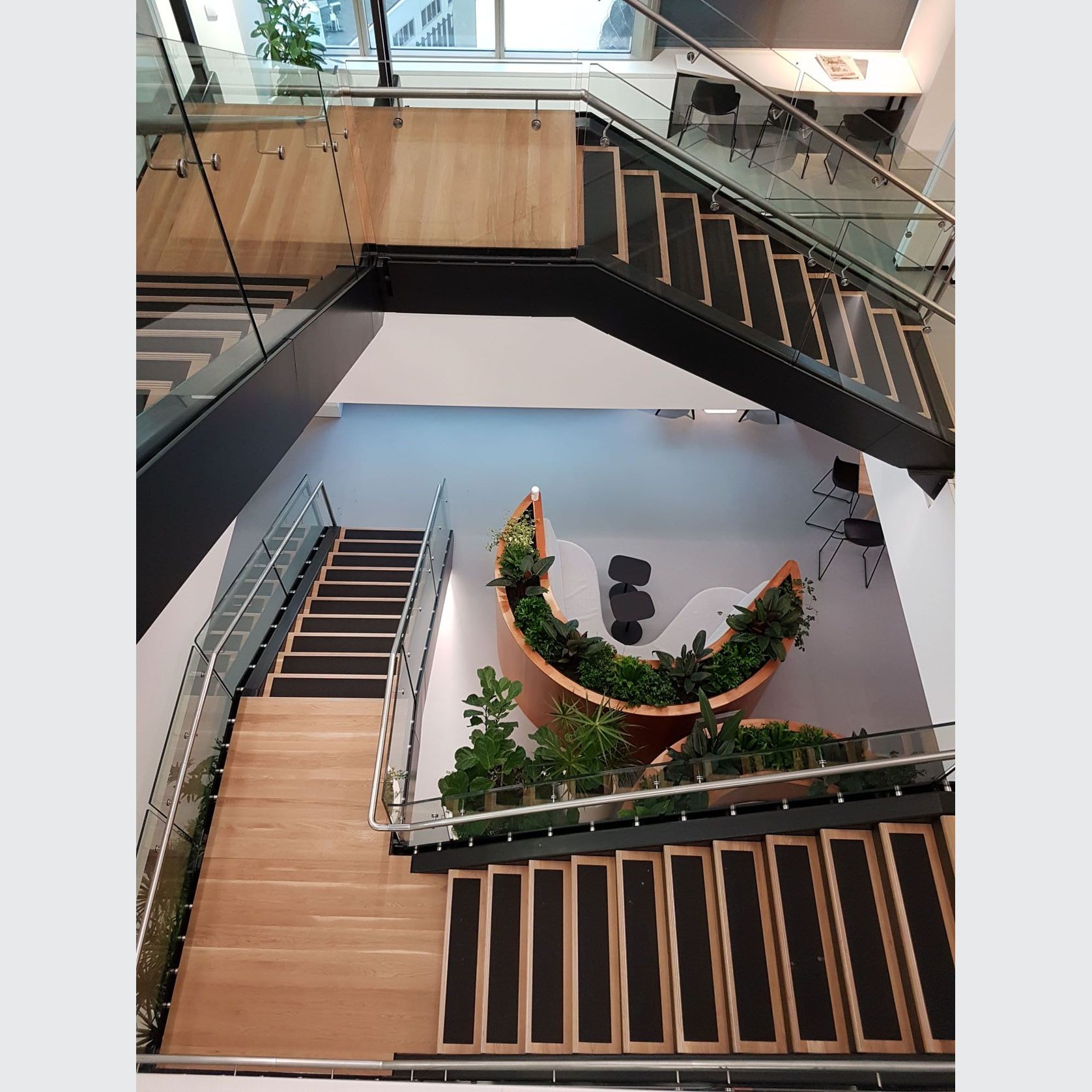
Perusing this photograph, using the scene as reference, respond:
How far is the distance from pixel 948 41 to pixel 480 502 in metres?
6.84

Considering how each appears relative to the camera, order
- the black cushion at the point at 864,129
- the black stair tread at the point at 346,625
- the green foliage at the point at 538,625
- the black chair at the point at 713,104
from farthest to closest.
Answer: the black stair tread at the point at 346,625, the green foliage at the point at 538,625, the black chair at the point at 713,104, the black cushion at the point at 864,129

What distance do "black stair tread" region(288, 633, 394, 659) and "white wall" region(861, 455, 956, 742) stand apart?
4.36 metres

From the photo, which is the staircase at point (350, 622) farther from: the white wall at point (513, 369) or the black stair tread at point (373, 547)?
the white wall at point (513, 369)

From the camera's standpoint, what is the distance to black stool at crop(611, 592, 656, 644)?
749 centimetres

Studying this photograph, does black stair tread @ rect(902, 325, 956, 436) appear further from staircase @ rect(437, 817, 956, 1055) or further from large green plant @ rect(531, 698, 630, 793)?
large green plant @ rect(531, 698, 630, 793)

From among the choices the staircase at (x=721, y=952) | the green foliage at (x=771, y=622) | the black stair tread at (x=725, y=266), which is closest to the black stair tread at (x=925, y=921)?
the staircase at (x=721, y=952)

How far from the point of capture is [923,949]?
3.81 metres

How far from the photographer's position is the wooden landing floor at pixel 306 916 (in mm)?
4422

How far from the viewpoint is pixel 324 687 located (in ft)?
20.5

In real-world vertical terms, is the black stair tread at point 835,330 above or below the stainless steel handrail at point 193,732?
above

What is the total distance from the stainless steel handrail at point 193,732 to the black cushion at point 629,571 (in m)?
3.31
